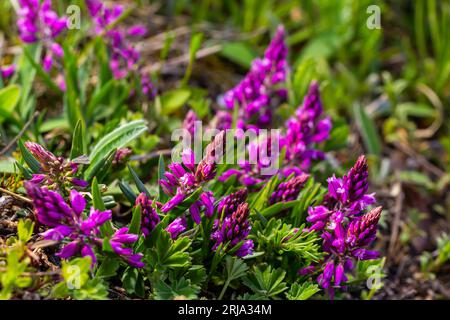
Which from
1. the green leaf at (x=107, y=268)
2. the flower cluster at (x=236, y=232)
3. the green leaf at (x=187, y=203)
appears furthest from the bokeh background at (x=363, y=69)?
the green leaf at (x=107, y=268)

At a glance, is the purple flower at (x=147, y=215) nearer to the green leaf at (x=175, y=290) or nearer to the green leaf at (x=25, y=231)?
the green leaf at (x=175, y=290)

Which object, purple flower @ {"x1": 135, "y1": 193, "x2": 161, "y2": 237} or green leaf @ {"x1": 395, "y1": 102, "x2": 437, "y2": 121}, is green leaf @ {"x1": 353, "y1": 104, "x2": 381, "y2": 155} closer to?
green leaf @ {"x1": 395, "y1": 102, "x2": 437, "y2": 121}

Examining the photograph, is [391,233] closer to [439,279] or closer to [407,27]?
[439,279]

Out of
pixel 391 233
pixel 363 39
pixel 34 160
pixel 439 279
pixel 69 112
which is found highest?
pixel 363 39

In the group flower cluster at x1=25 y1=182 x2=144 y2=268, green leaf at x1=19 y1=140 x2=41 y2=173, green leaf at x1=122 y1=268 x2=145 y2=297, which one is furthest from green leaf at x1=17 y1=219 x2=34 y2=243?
green leaf at x1=122 y1=268 x2=145 y2=297

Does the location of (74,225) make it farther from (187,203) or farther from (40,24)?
(40,24)

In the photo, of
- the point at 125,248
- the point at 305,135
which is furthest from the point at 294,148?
the point at 125,248
